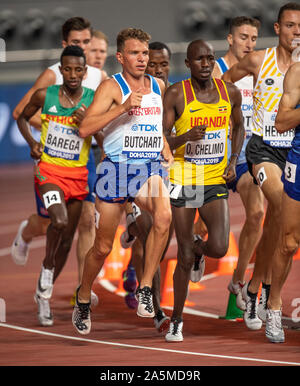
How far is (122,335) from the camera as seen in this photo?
9.15 meters

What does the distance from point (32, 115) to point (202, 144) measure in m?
2.32

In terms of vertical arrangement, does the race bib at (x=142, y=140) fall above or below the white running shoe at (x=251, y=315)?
above

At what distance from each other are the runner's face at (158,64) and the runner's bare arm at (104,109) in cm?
132

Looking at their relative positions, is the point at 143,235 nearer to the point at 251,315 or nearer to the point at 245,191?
the point at 251,315

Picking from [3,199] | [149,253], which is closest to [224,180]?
[149,253]

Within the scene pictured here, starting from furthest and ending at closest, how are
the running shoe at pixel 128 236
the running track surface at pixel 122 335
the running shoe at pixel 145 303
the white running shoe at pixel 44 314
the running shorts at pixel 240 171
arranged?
the running shorts at pixel 240 171 → the running shoe at pixel 128 236 → the white running shoe at pixel 44 314 → the running shoe at pixel 145 303 → the running track surface at pixel 122 335

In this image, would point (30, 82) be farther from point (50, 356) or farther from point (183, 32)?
point (50, 356)

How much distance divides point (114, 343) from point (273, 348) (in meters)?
1.48

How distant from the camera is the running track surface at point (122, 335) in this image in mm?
7879

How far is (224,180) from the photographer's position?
8844 mm

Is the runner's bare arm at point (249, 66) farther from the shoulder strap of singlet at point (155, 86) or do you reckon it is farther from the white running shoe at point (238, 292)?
the white running shoe at point (238, 292)

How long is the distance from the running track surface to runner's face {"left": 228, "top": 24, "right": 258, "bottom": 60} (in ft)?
9.35

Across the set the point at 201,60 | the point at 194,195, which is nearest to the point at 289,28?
the point at 201,60

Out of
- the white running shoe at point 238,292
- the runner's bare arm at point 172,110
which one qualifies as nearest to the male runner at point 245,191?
the white running shoe at point 238,292
